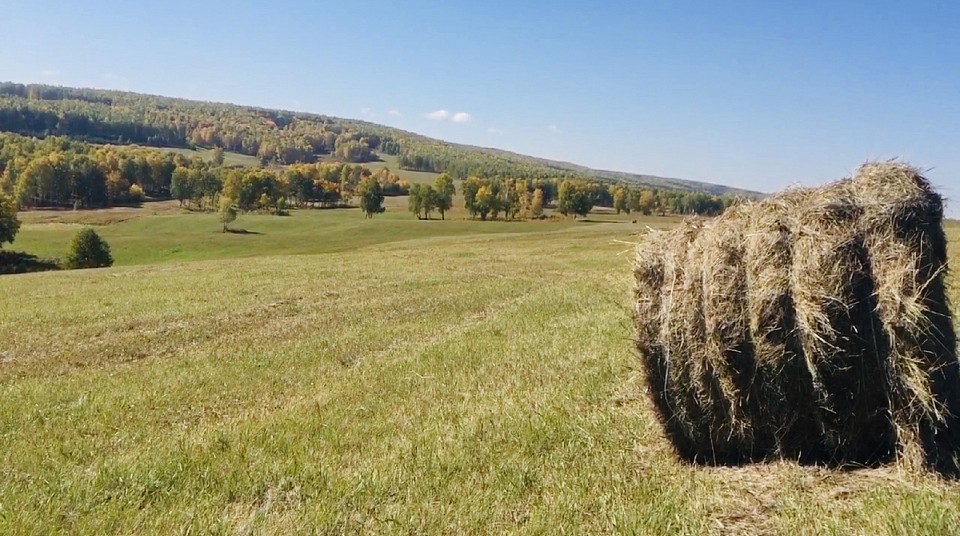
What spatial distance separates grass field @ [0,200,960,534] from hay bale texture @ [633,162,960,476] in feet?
1.25

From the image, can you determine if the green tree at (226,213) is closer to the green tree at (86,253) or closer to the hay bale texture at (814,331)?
the green tree at (86,253)

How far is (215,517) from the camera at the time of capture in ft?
17.9

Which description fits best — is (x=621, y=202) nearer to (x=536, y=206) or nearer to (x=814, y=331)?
(x=536, y=206)

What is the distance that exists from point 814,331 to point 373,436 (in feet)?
15.9

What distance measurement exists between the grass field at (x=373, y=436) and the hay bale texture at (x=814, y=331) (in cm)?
38

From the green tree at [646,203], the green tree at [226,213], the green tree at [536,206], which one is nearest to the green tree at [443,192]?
the green tree at [536,206]

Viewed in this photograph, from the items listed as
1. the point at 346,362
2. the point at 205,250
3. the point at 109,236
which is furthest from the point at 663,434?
the point at 109,236

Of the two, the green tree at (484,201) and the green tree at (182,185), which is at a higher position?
the green tree at (484,201)

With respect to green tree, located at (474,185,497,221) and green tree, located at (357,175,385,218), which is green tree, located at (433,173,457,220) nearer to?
green tree, located at (474,185,497,221)

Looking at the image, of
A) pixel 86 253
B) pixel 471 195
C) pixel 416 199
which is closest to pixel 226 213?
pixel 86 253

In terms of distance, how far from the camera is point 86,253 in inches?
2484

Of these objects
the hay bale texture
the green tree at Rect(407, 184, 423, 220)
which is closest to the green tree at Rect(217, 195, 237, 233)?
the green tree at Rect(407, 184, 423, 220)

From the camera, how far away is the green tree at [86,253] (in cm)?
6272

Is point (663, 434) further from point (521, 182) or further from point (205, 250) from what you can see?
point (521, 182)
